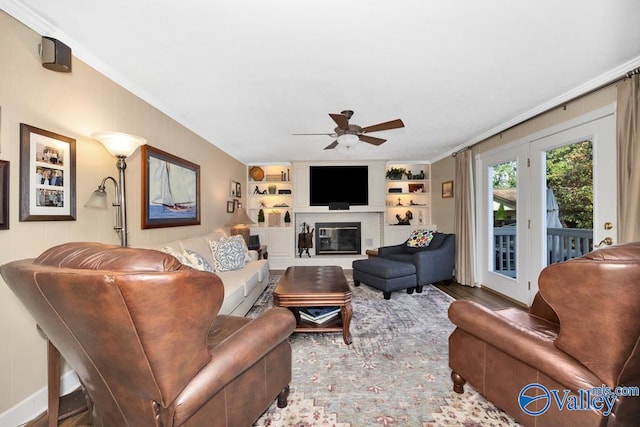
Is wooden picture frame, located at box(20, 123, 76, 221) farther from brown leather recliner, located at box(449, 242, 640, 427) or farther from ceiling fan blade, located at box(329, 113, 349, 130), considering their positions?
brown leather recliner, located at box(449, 242, 640, 427)

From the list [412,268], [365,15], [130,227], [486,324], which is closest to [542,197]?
[412,268]

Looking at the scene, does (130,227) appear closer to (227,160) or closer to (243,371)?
(243,371)

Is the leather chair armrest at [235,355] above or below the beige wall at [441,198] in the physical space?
below

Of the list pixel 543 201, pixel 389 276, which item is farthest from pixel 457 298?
pixel 543 201

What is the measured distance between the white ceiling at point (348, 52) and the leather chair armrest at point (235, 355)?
5.73 feet

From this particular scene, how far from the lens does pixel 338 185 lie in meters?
5.77

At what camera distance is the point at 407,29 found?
173cm

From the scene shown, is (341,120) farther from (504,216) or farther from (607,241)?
(504,216)

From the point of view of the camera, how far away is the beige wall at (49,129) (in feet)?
4.92

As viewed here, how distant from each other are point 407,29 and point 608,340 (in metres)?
1.87

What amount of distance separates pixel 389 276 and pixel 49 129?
11.6ft

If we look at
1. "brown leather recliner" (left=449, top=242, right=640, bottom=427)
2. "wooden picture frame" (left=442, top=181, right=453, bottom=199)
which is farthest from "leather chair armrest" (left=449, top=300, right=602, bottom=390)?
"wooden picture frame" (left=442, top=181, right=453, bottom=199)

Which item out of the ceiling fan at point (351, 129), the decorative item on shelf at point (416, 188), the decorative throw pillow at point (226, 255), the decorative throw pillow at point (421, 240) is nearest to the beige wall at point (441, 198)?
the decorative item on shelf at point (416, 188)

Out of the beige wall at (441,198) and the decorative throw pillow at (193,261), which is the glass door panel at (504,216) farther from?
the decorative throw pillow at (193,261)
